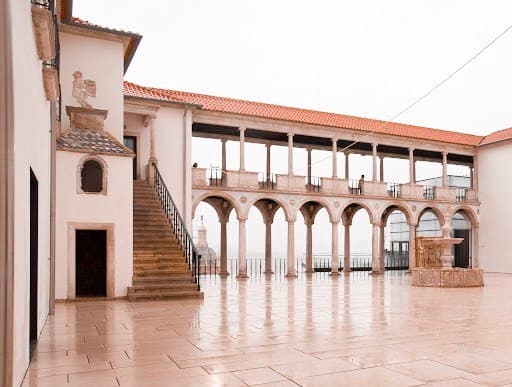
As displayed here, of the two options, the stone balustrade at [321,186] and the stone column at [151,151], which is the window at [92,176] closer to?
the stone column at [151,151]

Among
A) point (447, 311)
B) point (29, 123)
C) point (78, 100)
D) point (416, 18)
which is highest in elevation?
point (416, 18)

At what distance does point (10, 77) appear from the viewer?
3.29 m

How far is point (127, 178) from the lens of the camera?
38.3ft

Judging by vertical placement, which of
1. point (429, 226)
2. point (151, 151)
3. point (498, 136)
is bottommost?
point (429, 226)

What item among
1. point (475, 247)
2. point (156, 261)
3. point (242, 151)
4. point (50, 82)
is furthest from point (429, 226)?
point (50, 82)

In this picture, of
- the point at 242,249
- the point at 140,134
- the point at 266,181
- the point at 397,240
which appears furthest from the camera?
the point at 397,240

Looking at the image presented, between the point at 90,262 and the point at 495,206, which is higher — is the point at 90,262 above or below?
below

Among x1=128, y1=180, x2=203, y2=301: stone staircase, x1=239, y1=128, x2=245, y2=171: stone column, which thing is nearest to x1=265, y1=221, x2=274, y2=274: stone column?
x1=239, y1=128, x2=245, y2=171: stone column

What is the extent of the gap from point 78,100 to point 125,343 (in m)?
9.71

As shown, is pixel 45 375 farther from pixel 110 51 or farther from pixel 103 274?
pixel 110 51

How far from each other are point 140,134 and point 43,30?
542 inches

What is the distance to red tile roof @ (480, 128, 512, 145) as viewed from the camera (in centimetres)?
2606

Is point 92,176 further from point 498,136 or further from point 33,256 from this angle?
point 498,136

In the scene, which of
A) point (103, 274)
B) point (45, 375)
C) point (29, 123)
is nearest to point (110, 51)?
point (103, 274)
